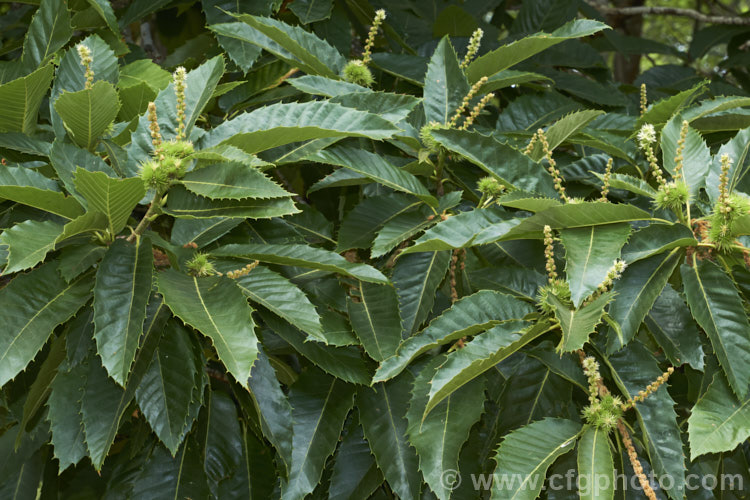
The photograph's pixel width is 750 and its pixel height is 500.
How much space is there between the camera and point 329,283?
1576 mm

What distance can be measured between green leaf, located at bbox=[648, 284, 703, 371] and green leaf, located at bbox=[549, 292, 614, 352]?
25cm

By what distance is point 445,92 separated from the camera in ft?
5.57

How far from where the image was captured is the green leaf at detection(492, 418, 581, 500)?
124 cm

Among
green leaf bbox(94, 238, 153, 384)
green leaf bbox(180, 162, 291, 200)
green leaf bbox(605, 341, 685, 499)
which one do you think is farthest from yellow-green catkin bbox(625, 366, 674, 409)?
green leaf bbox(94, 238, 153, 384)

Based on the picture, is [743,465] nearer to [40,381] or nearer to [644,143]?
[644,143]

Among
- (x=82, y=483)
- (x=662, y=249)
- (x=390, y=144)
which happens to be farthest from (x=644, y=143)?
(x=82, y=483)

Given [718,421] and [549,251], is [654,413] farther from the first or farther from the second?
[549,251]

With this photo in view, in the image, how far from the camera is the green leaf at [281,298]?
1.23 m

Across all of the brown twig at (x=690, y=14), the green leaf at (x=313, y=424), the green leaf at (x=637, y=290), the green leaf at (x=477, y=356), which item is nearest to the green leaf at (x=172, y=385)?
the green leaf at (x=313, y=424)

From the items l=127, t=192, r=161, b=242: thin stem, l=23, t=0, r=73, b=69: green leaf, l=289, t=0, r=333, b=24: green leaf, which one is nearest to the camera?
l=127, t=192, r=161, b=242: thin stem

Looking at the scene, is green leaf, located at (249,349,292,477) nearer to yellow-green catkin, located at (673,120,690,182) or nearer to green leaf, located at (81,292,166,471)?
green leaf, located at (81,292,166,471)

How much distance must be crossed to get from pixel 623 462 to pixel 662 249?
449mm

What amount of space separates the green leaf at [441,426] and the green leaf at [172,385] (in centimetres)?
42

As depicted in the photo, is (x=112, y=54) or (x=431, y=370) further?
(x=112, y=54)
